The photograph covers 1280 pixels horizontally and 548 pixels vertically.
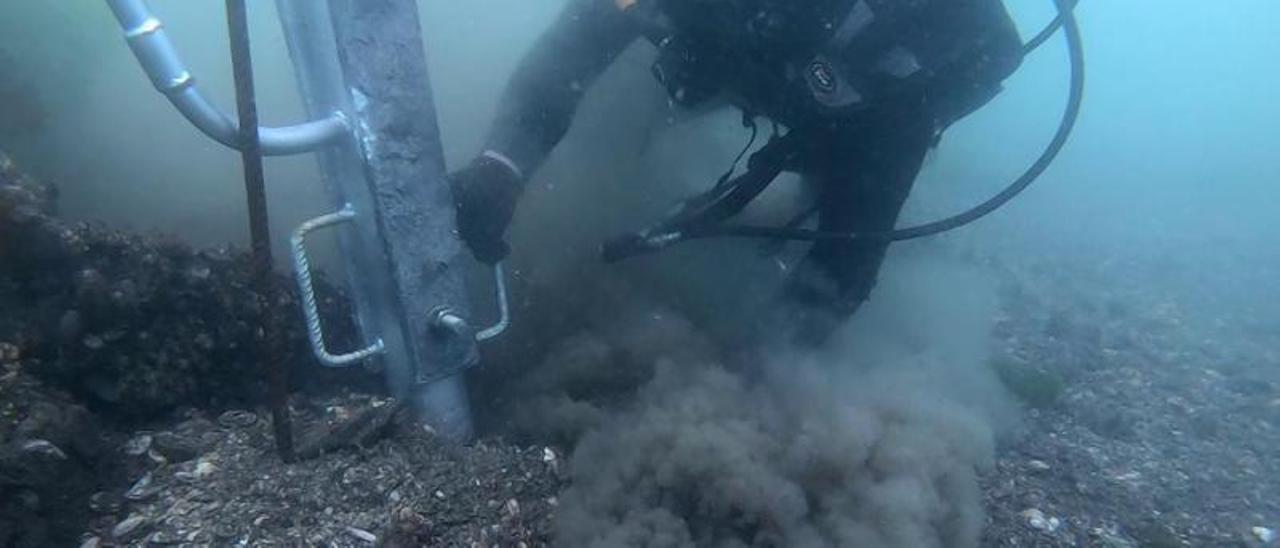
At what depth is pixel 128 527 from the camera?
279 cm

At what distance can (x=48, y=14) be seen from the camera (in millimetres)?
5770

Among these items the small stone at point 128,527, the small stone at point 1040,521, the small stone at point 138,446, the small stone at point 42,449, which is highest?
the small stone at point 42,449

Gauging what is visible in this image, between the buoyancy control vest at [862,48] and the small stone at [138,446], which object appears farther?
the buoyancy control vest at [862,48]

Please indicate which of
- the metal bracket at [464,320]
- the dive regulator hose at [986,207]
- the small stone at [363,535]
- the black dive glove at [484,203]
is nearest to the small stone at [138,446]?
the small stone at [363,535]

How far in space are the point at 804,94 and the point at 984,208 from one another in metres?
1.09

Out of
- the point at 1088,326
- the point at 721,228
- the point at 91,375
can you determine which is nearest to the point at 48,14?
the point at 91,375

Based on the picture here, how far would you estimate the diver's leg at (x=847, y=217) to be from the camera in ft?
13.4

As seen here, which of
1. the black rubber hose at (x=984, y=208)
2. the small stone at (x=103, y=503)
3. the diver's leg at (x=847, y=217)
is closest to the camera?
the small stone at (x=103, y=503)

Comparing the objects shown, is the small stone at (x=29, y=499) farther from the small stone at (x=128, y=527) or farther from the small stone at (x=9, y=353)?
the small stone at (x=9, y=353)

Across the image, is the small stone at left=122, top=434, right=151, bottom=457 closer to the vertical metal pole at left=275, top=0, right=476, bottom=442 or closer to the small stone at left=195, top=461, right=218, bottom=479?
the small stone at left=195, top=461, right=218, bottom=479

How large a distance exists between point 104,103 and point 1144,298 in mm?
10295

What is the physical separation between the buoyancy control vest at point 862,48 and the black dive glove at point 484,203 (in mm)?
1259

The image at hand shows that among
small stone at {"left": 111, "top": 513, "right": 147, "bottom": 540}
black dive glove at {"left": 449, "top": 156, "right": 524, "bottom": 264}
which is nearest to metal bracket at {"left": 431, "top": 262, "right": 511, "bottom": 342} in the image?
black dive glove at {"left": 449, "top": 156, "right": 524, "bottom": 264}

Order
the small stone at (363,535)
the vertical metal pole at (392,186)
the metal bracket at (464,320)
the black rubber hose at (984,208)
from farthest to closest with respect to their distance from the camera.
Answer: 1. the black rubber hose at (984,208)
2. the metal bracket at (464,320)
3. the vertical metal pole at (392,186)
4. the small stone at (363,535)
